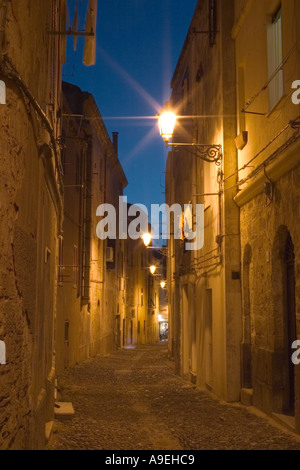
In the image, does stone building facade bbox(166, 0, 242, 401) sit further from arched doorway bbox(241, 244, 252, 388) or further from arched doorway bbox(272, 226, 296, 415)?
arched doorway bbox(272, 226, 296, 415)

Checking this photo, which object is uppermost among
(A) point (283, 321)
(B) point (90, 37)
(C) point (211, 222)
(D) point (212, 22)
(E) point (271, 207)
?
(D) point (212, 22)

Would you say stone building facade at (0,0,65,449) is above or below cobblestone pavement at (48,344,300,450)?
above

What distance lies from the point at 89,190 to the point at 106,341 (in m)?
8.66

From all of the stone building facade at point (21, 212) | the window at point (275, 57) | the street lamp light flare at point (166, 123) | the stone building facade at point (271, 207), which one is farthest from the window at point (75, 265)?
the stone building facade at point (21, 212)

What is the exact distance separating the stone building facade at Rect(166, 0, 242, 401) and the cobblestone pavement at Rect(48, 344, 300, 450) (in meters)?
1.01

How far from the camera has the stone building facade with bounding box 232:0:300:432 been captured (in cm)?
828

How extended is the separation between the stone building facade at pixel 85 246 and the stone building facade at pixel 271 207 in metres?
5.31

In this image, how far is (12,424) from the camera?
499 centimetres

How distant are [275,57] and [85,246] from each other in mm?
14518

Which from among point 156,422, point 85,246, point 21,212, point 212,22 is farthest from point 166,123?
point 85,246

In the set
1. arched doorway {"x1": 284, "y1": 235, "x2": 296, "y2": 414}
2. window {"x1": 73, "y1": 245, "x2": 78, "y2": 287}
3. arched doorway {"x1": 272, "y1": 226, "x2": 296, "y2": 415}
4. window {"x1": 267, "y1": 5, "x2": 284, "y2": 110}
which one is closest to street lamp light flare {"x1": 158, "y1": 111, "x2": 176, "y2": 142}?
window {"x1": 267, "y1": 5, "x2": 284, "y2": 110}

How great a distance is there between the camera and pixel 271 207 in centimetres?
935

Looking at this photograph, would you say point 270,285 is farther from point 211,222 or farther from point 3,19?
point 3,19
